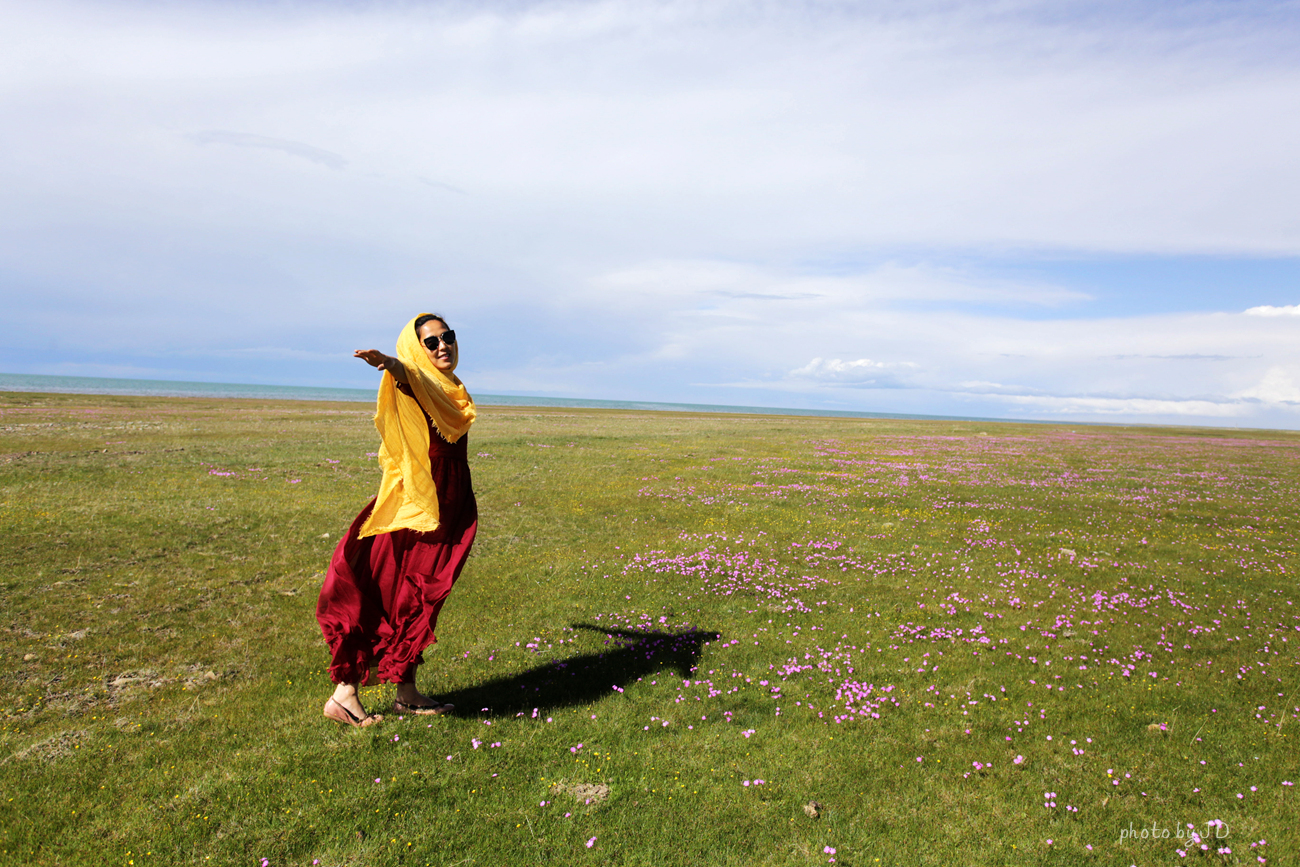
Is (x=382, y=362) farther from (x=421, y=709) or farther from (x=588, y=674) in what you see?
(x=588, y=674)

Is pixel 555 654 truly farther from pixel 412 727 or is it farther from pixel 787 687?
pixel 787 687

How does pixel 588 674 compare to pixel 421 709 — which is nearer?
pixel 421 709

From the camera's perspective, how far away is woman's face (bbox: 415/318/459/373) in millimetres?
7133

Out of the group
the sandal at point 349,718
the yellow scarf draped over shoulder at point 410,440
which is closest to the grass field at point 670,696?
Result: the sandal at point 349,718

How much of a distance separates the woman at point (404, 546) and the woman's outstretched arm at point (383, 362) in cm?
59

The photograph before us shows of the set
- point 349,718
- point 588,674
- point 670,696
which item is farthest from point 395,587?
point 670,696

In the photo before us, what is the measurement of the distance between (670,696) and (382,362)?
231 inches

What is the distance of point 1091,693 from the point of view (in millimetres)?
8625

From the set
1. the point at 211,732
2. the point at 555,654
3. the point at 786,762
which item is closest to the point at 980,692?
the point at 786,762

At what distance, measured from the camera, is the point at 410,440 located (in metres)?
6.94

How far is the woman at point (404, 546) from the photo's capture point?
6930 millimetres

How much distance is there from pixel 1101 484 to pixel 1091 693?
2594 centimetres

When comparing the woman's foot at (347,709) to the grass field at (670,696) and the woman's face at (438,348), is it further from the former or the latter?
the woman's face at (438,348)

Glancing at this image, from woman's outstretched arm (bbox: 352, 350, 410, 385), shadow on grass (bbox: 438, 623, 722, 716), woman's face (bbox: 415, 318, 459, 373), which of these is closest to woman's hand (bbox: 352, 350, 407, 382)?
woman's outstretched arm (bbox: 352, 350, 410, 385)
